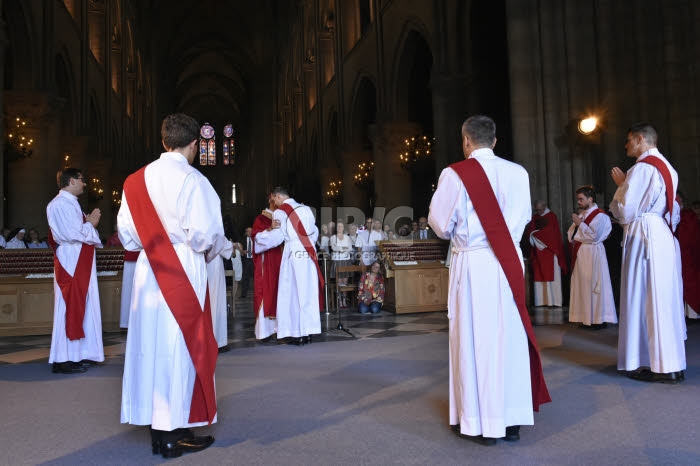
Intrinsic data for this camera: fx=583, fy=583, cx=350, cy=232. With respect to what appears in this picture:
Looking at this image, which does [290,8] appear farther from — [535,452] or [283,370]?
[535,452]

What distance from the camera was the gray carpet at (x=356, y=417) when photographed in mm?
2953

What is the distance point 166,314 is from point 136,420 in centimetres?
59

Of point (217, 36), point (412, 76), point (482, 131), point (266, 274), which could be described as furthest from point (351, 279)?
point (217, 36)

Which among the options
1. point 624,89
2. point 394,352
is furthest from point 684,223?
point 394,352

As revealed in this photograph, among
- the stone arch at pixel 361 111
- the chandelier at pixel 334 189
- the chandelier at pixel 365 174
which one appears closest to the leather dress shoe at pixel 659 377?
the chandelier at pixel 365 174

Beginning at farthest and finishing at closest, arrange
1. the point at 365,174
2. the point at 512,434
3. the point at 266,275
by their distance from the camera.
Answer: the point at 365,174 < the point at 266,275 < the point at 512,434

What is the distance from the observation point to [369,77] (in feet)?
60.6

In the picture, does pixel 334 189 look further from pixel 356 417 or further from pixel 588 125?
pixel 356 417

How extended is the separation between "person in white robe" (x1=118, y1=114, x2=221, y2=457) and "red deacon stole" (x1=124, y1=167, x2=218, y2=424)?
3cm

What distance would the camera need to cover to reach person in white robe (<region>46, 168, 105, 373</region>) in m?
5.29

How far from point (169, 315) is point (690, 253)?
7146 mm

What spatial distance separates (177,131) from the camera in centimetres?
324

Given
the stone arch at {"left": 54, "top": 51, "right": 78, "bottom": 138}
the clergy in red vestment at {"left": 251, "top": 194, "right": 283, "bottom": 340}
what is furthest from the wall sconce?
the stone arch at {"left": 54, "top": 51, "right": 78, "bottom": 138}

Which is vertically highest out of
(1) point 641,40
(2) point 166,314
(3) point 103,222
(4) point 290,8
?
(4) point 290,8
